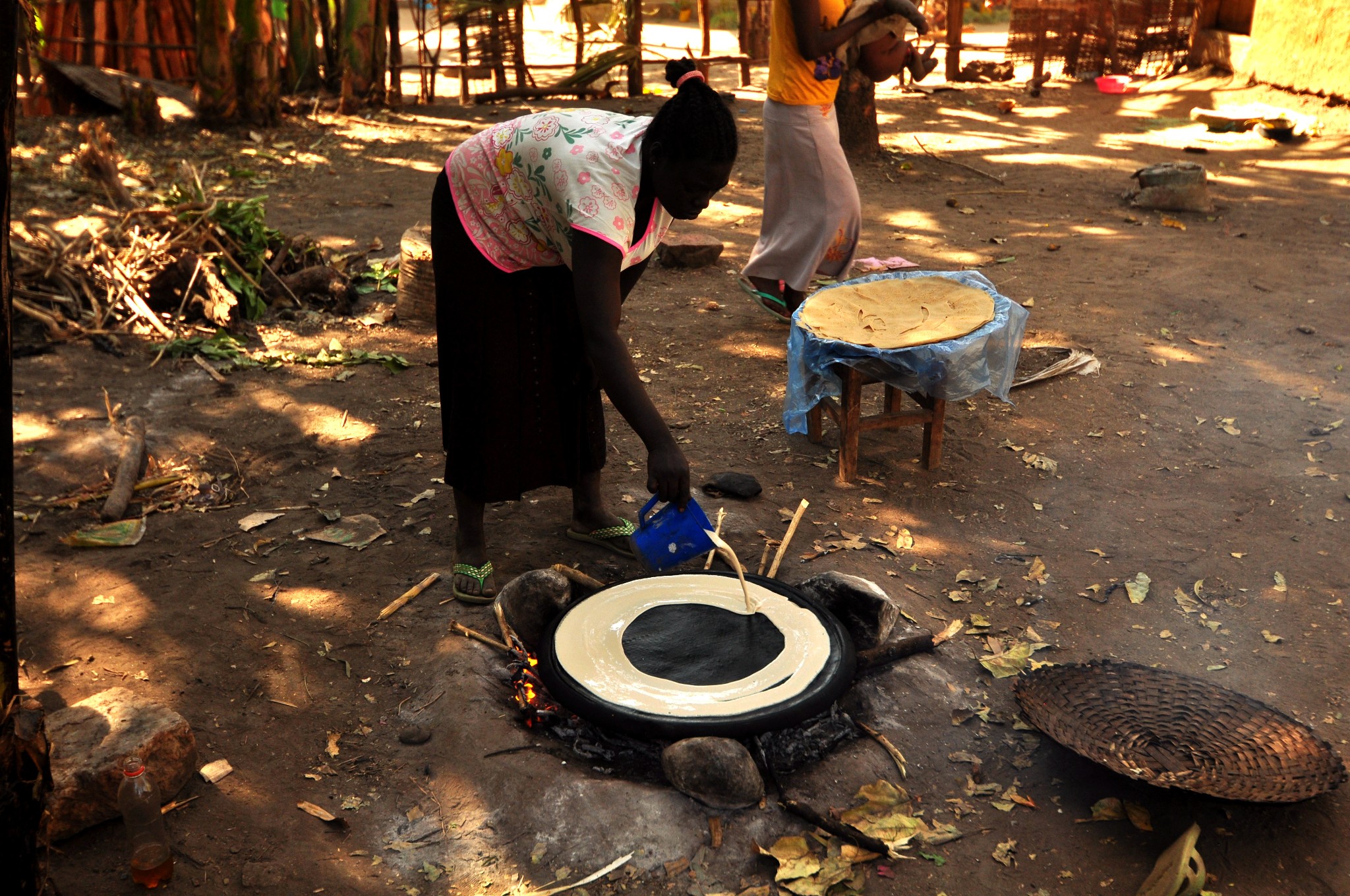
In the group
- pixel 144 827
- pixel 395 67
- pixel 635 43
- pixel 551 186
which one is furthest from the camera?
pixel 635 43

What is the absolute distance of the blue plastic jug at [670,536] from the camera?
109 inches

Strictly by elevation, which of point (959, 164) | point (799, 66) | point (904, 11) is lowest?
point (959, 164)

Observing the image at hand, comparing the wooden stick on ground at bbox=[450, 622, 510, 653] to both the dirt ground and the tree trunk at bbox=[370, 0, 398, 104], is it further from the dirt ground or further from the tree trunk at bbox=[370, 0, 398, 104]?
the tree trunk at bbox=[370, 0, 398, 104]

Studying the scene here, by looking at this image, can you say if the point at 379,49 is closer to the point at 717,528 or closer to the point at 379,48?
the point at 379,48

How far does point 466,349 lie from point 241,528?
1.35 metres

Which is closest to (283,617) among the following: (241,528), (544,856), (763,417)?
(241,528)

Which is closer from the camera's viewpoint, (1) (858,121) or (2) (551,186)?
(2) (551,186)

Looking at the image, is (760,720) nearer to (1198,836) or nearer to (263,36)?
(1198,836)

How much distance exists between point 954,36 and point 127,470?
11.0m

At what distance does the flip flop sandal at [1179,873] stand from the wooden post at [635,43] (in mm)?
10710

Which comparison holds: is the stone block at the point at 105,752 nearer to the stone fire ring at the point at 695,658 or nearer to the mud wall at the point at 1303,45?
the stone fire ring at the point at 695,658

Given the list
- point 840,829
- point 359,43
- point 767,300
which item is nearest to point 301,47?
point 359,43

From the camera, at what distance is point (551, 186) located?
99.4 inches

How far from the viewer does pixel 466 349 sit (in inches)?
116
